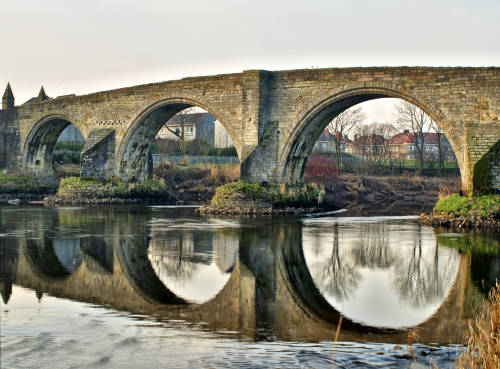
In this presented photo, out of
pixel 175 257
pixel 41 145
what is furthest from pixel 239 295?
pixel 41 145

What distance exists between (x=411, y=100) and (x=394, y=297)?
11.9 meters

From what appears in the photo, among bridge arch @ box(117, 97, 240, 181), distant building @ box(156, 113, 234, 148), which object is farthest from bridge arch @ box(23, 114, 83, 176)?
distant building @ box(156, 113, 234, 148)

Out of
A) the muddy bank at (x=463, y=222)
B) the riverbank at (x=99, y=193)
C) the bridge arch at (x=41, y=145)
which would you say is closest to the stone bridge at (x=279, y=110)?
the riverbank at (x=99, y=193)

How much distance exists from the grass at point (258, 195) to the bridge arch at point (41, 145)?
15.1m

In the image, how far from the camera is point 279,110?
Answer: 885 inches

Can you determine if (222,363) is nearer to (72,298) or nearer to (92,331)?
(92,331)

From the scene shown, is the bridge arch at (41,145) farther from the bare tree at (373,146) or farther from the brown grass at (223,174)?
the bare tree at (373,146)

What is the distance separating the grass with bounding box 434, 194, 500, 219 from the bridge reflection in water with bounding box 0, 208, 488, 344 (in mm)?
1338

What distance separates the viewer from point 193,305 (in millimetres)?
8664

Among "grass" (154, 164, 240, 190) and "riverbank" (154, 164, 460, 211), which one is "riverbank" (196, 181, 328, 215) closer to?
"riverbank" (154, 164, 460, 211)

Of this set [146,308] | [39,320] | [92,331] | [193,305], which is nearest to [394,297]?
[193,305]

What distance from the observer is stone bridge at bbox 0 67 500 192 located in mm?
18578

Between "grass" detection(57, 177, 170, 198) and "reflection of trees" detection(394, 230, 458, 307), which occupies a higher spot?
"grass" detection(57, 177, 170, 198)

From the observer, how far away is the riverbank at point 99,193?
28.2 meters
